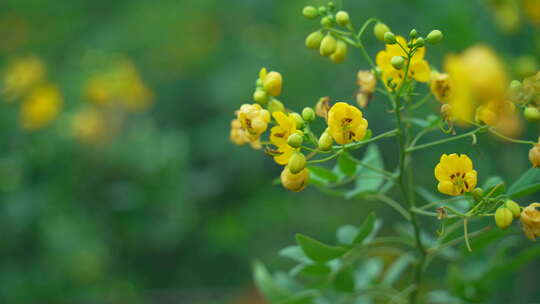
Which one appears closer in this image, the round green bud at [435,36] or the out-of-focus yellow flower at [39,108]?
the round green bud at [435,36]

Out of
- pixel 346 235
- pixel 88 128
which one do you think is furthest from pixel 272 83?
pixel 88 128

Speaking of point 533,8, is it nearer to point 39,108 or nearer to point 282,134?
point 282,134

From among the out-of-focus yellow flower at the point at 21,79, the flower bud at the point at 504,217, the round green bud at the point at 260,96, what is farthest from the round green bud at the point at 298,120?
the out-of-focus yellow flower at the point at 21,79

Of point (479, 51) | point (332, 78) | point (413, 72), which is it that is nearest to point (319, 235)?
point (332, 78)

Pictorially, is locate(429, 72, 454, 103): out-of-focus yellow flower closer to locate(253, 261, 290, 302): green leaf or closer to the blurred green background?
locate(253, 261, 290, 302): green leaf

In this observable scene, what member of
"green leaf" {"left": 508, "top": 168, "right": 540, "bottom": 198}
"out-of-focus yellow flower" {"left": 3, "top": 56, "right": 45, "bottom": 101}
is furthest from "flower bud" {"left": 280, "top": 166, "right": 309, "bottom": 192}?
"out-of-focus yellow flower" {"left": 3, "top": 56, "right": 45, "bottom": 101}

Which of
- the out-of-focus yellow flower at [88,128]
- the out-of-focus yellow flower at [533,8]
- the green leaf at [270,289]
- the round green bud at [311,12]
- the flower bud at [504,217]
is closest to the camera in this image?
the flower bud at [504,217]

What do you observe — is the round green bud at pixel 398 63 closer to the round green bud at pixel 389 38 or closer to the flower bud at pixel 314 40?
the round green bud at pixel 389 38

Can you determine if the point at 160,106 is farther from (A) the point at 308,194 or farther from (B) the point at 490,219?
(B) the point at 490,219
